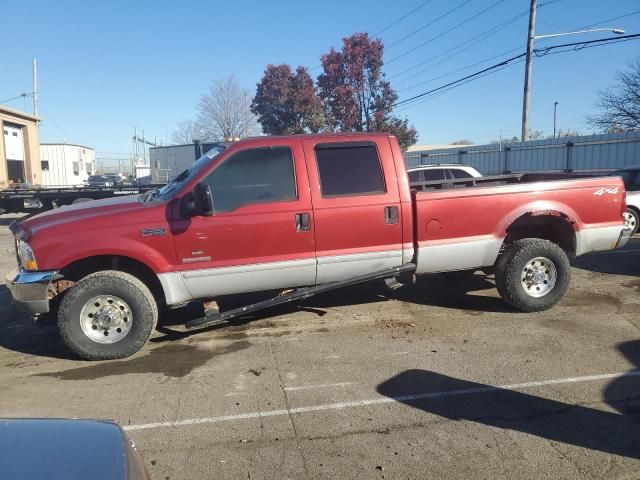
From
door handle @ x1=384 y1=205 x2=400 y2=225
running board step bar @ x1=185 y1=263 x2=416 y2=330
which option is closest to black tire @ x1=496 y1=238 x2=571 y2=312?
running board step bar @ x1=185 y1=263 x2=416 y2=330

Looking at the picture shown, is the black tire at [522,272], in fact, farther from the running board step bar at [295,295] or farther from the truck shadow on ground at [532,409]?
the truck shadow on ground at [532,409]

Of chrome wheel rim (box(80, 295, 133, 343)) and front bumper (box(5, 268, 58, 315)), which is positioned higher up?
front bumper (box(5, 268, 58, 315))

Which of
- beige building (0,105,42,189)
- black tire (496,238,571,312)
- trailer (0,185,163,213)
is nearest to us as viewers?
black tire (496,238,571,312)

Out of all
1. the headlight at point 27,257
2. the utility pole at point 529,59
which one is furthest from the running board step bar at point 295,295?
the utility pole at point 529,59

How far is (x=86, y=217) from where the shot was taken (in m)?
5.04

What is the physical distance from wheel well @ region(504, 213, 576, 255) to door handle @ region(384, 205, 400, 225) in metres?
1.55

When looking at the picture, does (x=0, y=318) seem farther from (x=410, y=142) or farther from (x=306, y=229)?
(x=410, y=142)

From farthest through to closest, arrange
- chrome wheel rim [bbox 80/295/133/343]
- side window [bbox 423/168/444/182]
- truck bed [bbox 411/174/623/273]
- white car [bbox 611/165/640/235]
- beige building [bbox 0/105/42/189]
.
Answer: beige building [bbox 0/105/42/189] < side window [bbox 423/168/444/182] < white car [bbox 611/165/640/235] < truck bed [bbox 411/174/623/273] < chrome wheel rim [bbox 80/295/133/343]

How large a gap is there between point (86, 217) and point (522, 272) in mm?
4728

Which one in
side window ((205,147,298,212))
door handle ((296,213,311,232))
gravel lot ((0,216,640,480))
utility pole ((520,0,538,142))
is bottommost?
gravel lot ((0,216,640,480))

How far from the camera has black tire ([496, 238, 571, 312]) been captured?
5.97 m

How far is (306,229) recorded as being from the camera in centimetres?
536

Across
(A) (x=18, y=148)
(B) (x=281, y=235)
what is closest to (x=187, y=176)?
(B) (x=281, y=235)

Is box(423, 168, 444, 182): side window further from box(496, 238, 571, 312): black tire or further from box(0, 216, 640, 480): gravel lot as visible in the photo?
box(496, 238, 571, 312): black tire
